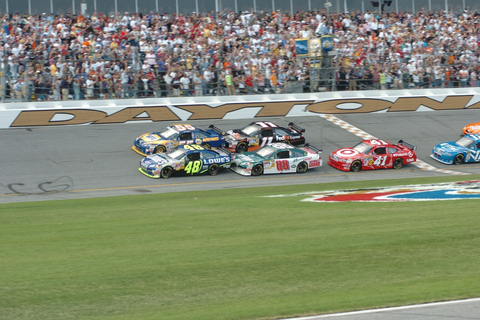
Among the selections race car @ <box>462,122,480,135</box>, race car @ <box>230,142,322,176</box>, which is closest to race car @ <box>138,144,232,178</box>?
race car @ <box>230,142,322,176</box>

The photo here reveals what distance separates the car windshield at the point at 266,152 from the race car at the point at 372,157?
98.3 inches

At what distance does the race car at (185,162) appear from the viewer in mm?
23391

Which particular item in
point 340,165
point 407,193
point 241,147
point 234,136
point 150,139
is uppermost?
point 150,139

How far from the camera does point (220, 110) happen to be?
3200 cm

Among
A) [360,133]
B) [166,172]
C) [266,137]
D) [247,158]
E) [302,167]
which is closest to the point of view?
[166,172]

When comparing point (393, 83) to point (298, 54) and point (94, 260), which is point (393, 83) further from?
point (94, 260)

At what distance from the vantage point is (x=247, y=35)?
3438 cm

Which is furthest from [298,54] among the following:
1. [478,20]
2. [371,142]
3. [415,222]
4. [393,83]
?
[415,222]

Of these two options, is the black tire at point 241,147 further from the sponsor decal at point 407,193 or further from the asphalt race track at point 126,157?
the sponsor decal at point 407,193

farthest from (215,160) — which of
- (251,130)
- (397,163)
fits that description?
(397,163)

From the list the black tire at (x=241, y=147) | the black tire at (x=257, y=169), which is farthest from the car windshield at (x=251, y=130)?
the black tire at (x=257, y=169)

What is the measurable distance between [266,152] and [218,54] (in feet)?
30.5

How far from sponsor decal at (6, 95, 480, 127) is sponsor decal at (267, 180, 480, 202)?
12678mm

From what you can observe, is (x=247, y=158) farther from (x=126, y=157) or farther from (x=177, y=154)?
(x=126, y=157)
